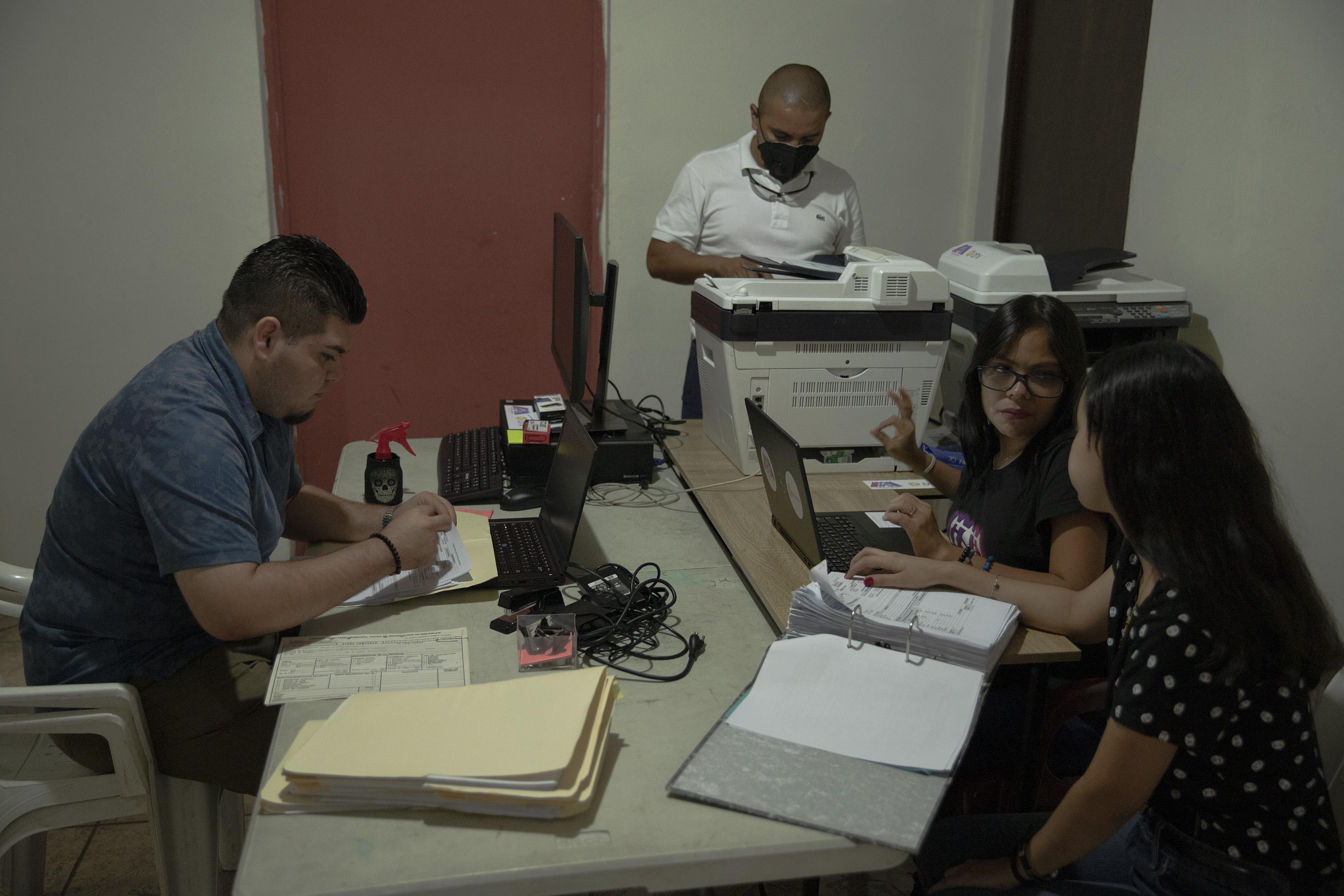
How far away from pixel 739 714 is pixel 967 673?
0.33 metres

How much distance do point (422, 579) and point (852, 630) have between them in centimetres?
72

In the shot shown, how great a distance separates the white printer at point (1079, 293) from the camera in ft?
7.42

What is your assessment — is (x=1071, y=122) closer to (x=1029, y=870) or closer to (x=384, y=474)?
(x=384, y=474)

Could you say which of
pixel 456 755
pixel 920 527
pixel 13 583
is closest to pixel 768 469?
pixel 920 527

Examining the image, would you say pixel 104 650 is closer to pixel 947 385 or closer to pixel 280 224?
pixel 947 385

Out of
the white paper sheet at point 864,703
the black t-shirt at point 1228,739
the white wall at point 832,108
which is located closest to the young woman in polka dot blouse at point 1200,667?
the black t-shirt at point 1228,739

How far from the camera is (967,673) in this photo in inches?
51.0

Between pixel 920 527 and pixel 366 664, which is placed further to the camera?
pixel 920 527

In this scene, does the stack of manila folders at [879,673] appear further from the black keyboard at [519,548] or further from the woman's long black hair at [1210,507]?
the black keyboard at [519,548]

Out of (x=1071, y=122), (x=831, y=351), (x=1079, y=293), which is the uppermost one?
(x=1071, y=122)

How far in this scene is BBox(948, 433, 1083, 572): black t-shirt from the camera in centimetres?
156

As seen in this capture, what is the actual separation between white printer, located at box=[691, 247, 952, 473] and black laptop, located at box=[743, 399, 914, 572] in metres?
0.22

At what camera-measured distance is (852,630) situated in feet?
4.53

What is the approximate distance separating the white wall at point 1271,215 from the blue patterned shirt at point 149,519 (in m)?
2.13
